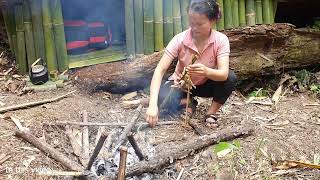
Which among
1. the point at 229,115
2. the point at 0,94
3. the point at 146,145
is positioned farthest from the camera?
the point at 0,94

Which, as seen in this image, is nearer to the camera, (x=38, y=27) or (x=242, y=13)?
(x=38, y=27)

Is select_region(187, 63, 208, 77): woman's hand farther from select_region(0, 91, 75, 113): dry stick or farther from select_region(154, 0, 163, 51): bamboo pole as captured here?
select_region(154, 0, 163, 51): bamboo pole

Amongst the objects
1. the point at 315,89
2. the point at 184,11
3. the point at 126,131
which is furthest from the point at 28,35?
the point at 315,89

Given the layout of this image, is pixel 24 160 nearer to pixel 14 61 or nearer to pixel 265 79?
pixel 14 61

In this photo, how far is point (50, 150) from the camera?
144 inches

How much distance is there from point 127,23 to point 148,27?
1.03ft

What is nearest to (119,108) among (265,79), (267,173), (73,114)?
(73,114)

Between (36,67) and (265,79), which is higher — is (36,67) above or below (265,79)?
above

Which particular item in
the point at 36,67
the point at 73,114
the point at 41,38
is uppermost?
the point at 41,38

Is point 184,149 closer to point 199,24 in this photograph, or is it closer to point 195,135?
point 195,135

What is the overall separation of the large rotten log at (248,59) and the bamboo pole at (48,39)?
370 millimetres

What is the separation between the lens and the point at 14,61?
6.07m

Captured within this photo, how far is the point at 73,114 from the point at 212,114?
1.51m

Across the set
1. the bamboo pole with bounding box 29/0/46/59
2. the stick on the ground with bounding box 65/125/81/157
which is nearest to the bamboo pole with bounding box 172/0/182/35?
the bamboo pole with bounding box 29/0/46/59
